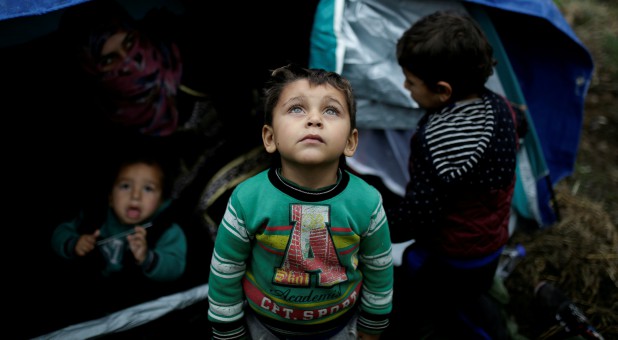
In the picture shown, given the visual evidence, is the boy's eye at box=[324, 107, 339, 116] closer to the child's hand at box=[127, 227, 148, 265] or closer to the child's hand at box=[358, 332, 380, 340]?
the child's hand at box=[358, 332, 380, 340]

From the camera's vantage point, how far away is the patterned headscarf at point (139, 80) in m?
2.21

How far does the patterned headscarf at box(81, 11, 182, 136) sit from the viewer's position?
7.25ft

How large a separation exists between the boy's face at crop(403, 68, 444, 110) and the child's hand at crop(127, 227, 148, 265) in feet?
4.18

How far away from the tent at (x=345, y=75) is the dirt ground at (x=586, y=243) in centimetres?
38

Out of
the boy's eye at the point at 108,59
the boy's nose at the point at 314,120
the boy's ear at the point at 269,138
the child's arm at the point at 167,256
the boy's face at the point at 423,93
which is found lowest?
the child's arm at the point at 167,256

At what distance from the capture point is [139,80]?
7.52ft

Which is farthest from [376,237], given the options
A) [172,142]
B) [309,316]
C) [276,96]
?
[172,142]

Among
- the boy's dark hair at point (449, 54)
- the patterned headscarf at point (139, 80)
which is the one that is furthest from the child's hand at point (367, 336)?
the patterned headscarf at point (139, 80)

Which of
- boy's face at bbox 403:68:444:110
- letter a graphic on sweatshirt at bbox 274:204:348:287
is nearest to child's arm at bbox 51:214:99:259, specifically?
letter a graphic on sweatshirt at bbox 274:204:348:287

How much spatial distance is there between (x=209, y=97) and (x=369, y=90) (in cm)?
85

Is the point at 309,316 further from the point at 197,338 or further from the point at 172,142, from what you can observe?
the point at 172,142

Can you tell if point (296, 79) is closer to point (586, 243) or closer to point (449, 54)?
point (449, 54)

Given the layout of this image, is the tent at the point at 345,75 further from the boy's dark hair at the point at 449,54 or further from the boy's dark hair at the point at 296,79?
the boy's dark hair at the point at 296,79

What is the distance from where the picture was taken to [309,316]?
52.9 inches
